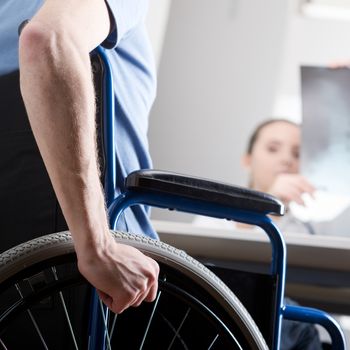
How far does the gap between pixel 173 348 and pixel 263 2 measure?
2.00 metres

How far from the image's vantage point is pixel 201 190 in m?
0.77

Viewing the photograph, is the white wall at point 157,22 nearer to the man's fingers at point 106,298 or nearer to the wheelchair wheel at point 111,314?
the wheelchair wheel at point 111,314

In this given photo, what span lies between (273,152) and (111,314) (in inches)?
68.4

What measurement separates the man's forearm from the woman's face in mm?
1874

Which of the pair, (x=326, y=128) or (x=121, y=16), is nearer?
(x=121, y=16)

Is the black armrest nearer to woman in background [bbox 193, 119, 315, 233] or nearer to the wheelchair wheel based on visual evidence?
the wheelchair wheel

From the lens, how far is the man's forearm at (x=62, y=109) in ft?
2.01

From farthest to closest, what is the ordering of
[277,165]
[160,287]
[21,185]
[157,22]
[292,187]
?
[157,22], [277,165], [292,187], [21,185], [160,287]

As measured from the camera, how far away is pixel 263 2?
2656mm

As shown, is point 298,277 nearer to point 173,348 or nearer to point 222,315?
point 173,348

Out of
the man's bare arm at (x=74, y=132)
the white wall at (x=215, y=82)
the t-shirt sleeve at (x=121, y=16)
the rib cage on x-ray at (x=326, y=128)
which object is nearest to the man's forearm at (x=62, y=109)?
the man's bare arm at (x=74, y=132)

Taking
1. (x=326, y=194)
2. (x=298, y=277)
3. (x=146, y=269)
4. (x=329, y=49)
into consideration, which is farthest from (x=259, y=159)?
(x=146, y=269)

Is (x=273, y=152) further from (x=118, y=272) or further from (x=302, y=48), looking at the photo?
(x=118, y=272)

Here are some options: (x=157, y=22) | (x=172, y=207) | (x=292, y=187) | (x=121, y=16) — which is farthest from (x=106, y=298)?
(x=157, y=22)
